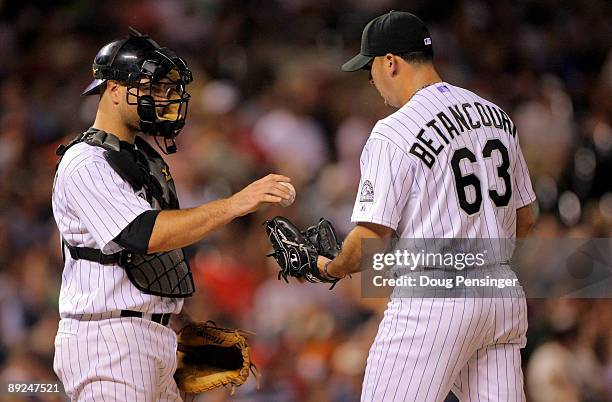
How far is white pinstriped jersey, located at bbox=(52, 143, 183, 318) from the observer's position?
244cm

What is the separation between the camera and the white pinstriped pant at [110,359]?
8.14ft

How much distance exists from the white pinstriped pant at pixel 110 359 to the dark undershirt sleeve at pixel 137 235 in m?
0.24

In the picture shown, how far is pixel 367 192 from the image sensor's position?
101 inches

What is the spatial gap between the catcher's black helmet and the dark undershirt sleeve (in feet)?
1.19

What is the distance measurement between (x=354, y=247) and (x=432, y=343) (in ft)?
1.16

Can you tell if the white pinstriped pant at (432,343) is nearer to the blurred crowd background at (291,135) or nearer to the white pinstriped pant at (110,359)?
the white pinstriped pant at (110,359)

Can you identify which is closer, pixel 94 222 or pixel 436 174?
pixel 94 222

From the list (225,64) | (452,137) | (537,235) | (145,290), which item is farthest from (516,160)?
(225,64)

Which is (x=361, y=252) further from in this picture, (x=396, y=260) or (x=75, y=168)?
(x=75, y=168)

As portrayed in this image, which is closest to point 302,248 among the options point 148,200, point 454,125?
point 148,200

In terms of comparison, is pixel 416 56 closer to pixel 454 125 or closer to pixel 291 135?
pixel 454 125

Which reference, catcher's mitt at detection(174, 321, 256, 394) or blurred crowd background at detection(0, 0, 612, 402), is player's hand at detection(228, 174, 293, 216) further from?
blurred crowd background at detection(0, 0, 612, 402)

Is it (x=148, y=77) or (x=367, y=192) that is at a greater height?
(x=148, y=77)

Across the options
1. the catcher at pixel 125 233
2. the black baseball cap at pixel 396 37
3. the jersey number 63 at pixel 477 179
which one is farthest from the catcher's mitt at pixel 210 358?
the black baseball cap at pixel 396 37
